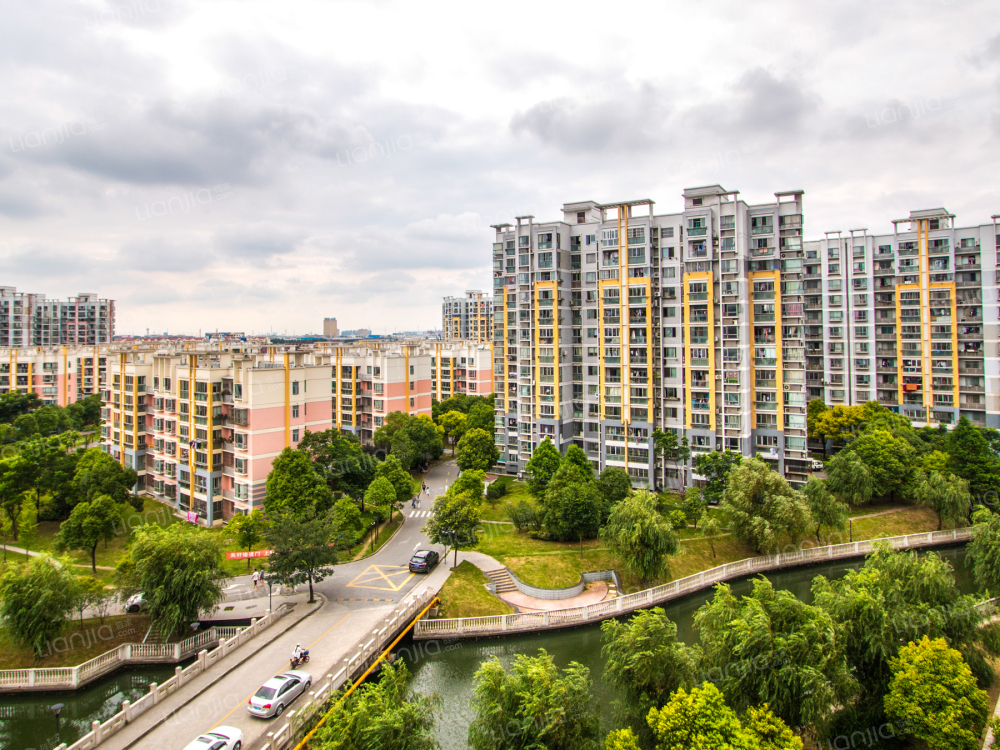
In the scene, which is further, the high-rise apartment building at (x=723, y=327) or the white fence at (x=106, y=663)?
the high-rise apartment building at (x=723, y=327)

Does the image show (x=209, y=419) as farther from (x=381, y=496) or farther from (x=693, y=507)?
(x=693, y=507)

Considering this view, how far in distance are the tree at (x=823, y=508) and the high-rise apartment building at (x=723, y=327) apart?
7.77m

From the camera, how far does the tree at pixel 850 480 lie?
42.1 m

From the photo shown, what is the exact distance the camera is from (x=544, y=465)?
4591cm

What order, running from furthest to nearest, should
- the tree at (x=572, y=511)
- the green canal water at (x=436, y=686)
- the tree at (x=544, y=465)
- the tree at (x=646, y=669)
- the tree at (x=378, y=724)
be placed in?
the tree at (x=544, y=465)
the tree at (x=572, y=511)
the green canal water at (x=436, y=686)
the tree at (x=646, y=669)
the tree at (x=378, y=724)

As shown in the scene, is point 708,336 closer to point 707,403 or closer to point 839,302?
point 707,403

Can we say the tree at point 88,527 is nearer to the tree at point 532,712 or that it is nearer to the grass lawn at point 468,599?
the grass lawn at point 468,599

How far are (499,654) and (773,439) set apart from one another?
98.5 ft

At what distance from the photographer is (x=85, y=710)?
23094 millimetres

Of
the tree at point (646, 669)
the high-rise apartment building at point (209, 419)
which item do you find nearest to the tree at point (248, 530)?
the high-rise apartment building at point (209, 419)

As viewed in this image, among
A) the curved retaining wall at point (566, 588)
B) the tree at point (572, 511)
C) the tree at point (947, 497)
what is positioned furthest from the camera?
the tree at point (947, 497)

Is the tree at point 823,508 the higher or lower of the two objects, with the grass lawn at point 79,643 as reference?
higher

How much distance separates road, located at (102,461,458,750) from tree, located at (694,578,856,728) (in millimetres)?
15026

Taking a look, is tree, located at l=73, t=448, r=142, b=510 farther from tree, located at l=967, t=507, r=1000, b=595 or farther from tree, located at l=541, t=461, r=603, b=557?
tree, located at l=967, t=507, r=1000, b=595
